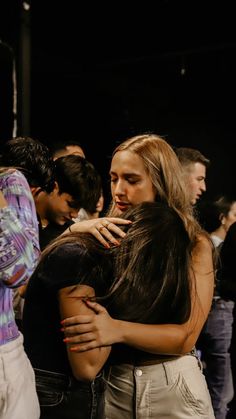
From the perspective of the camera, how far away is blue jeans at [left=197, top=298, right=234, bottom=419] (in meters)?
3.37

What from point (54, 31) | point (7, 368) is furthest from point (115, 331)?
point (54, 31)

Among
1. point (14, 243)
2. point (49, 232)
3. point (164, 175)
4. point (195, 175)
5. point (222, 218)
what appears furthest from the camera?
point (222, 218)

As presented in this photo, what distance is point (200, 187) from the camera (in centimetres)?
345

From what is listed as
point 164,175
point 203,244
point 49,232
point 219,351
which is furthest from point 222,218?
point 203,244

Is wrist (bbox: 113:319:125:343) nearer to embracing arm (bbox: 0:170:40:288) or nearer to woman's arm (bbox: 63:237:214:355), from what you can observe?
woman's arm (bbox: 63:237:214:355)

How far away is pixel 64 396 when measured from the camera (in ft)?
3.90

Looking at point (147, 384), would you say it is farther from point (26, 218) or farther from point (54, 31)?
point (54, 31)

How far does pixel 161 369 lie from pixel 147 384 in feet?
0.17

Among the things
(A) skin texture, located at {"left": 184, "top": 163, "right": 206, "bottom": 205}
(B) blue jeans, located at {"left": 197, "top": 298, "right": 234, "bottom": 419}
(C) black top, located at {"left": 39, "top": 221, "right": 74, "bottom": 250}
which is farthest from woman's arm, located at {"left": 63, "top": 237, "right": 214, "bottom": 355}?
(B) blue jeans, located at {"left": 197, "top": 298, "right": 234, "bottom": 419}

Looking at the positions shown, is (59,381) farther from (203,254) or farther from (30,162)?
(30,162)

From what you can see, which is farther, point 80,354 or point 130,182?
point 130,182

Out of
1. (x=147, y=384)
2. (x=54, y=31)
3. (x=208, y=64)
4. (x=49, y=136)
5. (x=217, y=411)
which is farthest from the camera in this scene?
(x=208, y=64)

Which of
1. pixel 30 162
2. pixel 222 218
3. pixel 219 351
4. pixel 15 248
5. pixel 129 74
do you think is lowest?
pixel 219 351

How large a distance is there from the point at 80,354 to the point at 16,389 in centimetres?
17
